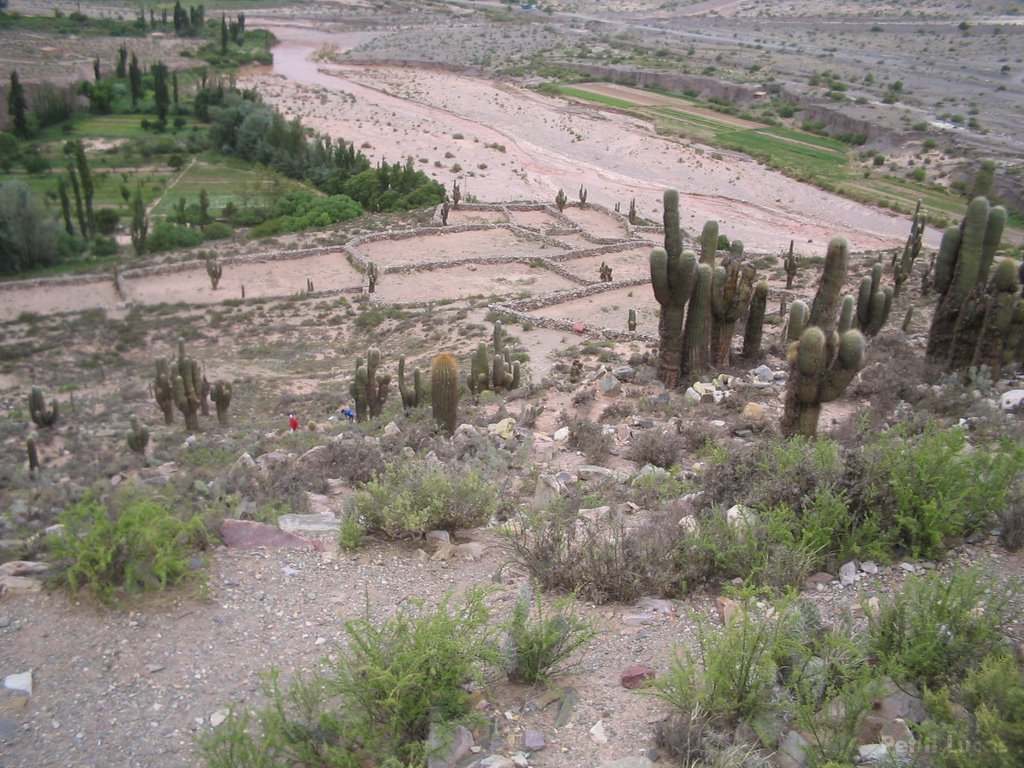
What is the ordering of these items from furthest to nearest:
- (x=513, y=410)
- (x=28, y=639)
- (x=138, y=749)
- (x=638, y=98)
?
(x=638, y=98) < (x=513, y=410) < (x=28, y=639) < (x=138, y=749)

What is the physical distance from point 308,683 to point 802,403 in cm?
731

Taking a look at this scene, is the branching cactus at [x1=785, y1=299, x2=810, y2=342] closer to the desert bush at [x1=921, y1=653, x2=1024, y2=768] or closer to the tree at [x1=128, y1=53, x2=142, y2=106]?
the desert bush at [x1=921, y1=653, x2=1024, y2=768]

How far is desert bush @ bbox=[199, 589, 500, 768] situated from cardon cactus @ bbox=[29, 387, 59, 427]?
48.8 feet

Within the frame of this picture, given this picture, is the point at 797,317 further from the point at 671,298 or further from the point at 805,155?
the point at 805,155

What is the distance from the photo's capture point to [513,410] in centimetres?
1456

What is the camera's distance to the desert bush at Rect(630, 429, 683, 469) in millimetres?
10266

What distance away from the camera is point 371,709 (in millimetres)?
4926

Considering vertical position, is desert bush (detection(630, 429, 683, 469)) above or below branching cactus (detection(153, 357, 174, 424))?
above

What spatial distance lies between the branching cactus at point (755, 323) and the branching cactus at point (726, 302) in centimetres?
16

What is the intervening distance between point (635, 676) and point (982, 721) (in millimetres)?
1999

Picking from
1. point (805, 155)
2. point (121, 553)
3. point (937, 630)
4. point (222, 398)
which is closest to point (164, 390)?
point (222, 398)

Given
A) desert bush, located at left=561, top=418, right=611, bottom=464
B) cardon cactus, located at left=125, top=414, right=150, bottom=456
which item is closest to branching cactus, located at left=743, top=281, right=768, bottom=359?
desert bush, located at left=561, top=418, right=611, bottom=464

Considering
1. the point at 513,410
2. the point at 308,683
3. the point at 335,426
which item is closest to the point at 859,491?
the point at 308,683

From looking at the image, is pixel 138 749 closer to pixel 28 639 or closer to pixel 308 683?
pixel 308 683
